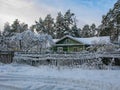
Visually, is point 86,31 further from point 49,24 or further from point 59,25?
point 49,24

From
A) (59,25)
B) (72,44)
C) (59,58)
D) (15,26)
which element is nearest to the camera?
(59,58)

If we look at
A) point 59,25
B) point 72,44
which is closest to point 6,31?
point 72,44

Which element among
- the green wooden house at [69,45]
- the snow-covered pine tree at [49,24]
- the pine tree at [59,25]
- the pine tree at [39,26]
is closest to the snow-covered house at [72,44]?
the green wooden house at [69,45]

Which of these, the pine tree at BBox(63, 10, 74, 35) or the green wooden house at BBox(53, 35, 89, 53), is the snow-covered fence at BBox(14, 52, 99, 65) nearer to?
the green wooden house at BBox(53, 35, 89, 53)

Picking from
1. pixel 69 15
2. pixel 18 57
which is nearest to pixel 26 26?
pixel 69 15

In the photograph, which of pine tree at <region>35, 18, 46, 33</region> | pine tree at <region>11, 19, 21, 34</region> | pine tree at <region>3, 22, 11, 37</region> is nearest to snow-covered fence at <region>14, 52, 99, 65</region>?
pine tree at <region>3, 22, 11, 37</region>

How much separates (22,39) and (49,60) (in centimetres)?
Result: 988

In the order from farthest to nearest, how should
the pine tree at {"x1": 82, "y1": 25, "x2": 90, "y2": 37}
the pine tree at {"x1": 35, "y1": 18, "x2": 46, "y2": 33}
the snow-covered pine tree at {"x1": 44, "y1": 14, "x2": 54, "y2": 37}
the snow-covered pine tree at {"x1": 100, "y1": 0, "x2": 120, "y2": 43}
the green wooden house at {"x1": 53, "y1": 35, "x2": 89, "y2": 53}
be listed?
the pine tree at {"x1": 82, "y1": 25, "x2": 90, "y2": 37}
the pine tree at {"x1": 35, "y1": 18, "x2": 46, "y2": 33}
the snow-covered pine tree at {"x1": 44, "y1": 14, "x2": 54, "y2": 37}
the green wooden house at {"x1": 53, "y1": 35, "x2": 89, "y2": 53}
the snow-covered pine tree at {"x1": 100, "y1": 0, "x2": 120, "y2": 43}

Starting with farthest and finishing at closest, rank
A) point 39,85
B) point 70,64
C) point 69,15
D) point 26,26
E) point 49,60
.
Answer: point 26,26
point 69,15
point 49,60
point 70,64
point 39,85

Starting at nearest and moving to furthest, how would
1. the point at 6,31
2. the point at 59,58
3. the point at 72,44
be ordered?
the point at 59,58
the point at 72,44
the point at 6,31

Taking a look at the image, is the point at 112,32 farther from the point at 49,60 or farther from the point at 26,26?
the point at 26,26

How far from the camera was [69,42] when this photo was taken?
41.1 metres

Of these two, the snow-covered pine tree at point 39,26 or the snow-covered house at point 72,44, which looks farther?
the snow-covered pine tree at point 39,26

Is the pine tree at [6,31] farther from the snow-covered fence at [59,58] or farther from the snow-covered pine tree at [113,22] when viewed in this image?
the snow-covered fence at [59,58]
